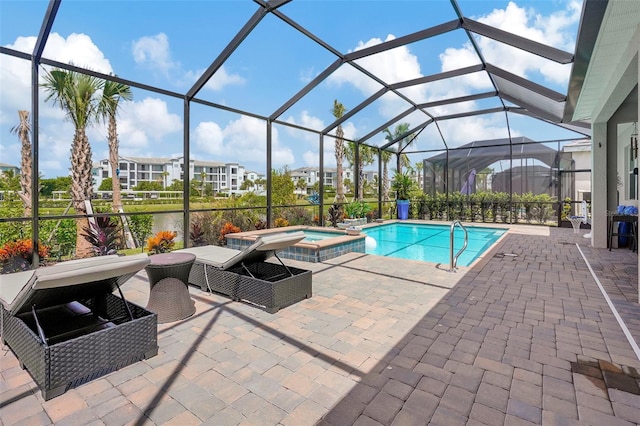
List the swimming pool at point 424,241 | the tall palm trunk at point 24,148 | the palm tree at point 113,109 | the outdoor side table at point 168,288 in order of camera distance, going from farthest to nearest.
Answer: the palm tree at point 113,109 < the tall palm trunk at point 24,148 < the swimming pool at point 424,241 < the outdoor side table at point 168,288

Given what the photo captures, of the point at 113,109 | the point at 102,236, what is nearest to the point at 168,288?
the point at 102,236

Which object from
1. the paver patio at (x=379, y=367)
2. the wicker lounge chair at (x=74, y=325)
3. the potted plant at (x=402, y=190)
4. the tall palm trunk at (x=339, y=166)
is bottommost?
the paver patio at (x=379, y=367)

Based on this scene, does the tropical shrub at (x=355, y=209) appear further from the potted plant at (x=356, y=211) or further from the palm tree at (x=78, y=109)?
the palm tree at (x=78, y=109)

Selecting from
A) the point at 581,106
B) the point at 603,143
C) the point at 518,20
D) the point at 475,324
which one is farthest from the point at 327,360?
the point at 603,143

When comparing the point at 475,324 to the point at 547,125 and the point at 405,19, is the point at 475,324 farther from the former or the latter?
the point at 547,125

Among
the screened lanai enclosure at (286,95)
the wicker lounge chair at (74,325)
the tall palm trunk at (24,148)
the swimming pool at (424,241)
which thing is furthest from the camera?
the tall palm trunk at (24,148)

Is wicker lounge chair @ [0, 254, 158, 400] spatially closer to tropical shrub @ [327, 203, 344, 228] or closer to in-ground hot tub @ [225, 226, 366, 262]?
in-ground hot tub @ [225, 226, 366, 262]

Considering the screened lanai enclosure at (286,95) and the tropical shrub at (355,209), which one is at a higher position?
the screened lanai enclosure at (286,95)

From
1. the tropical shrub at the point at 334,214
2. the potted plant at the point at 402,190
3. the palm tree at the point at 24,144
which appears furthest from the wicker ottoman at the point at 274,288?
the potted plant at the point at 402,190

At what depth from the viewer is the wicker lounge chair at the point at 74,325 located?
2.07 metres

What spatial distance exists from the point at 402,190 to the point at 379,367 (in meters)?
12.9

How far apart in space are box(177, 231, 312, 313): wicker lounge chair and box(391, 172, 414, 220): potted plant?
1120 cm

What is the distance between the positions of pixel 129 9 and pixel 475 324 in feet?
28.4

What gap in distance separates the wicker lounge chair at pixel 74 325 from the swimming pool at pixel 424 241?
6198 mm
